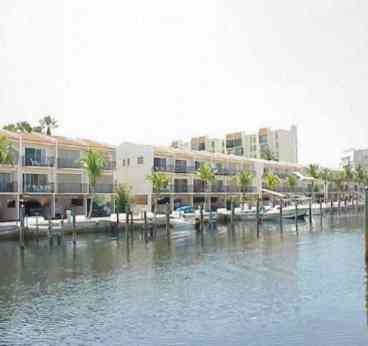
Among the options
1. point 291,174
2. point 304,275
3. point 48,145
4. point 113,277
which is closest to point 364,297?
point 304,275

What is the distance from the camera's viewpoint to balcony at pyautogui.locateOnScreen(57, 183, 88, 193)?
61.1 metres

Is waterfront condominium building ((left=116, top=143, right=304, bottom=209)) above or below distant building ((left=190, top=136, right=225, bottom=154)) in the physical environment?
below

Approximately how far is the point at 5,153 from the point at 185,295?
113 ft

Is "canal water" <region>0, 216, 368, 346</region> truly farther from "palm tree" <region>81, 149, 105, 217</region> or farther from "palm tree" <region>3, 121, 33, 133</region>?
"palm tree" <region>3, 121, 33, 133</region>

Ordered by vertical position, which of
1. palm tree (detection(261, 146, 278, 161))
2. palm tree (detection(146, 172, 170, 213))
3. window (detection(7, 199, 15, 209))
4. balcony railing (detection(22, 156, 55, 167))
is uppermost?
palm tree (detection(261, 146, 278, 161))

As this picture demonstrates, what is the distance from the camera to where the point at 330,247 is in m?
42.2

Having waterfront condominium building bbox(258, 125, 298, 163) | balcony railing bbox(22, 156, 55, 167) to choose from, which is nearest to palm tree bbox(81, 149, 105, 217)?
balcony railing bbox(22, 156, 55, 167)

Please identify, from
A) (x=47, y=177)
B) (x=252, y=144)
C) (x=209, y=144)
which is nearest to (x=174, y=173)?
(x=47, y=177)

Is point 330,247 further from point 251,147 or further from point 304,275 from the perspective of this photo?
point 251,147

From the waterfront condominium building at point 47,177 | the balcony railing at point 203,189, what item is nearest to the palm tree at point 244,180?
the balcony railing at point 203,189

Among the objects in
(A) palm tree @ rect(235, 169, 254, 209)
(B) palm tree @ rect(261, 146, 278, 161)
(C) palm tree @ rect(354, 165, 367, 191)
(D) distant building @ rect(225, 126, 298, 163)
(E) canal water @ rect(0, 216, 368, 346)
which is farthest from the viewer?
(D) distant building @ rect(225, 126, 298, 163)

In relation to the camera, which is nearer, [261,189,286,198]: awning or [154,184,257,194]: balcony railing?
[154,184,257,194]: balcony railing

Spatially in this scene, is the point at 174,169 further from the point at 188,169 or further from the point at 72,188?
the point at 72,188

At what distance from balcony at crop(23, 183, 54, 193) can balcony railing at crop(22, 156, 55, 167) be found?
245 centimetres
